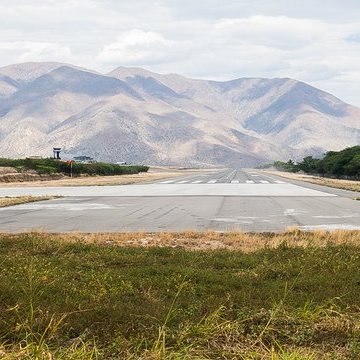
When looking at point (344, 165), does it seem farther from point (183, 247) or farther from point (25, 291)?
point (25, 291)

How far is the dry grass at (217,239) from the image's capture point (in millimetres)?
15695

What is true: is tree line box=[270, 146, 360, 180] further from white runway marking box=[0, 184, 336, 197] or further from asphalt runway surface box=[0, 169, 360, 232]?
asphalt runway surface box=[0, 169, 360, 232]

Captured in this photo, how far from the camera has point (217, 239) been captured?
17062mm

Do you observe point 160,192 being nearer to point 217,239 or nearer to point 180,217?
point 180,217

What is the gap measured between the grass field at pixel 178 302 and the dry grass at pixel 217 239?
2.76ft

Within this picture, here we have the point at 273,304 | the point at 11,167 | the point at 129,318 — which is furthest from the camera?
the point at 11,167

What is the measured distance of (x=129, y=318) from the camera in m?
7.83

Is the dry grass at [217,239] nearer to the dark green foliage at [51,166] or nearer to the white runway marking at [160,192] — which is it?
the white runway marking at [160,192]

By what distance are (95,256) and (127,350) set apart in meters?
6.86

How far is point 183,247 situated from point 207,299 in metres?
6.53

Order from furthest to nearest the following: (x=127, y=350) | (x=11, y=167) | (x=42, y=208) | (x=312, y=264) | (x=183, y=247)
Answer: (x=11, y=167) → (x=42, y=208) → (x=183, y=247) → (x=312, y=264) → (x=127, y=350)

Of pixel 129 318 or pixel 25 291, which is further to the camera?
pixel 25 291

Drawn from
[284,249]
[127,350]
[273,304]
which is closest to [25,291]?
[127,350]

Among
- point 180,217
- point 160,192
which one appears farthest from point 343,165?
point 180,217
